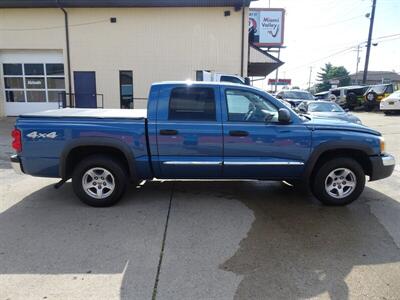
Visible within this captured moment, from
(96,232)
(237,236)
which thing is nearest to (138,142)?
(96,232)

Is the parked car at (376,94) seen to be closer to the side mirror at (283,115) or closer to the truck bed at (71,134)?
the side mirror at (283,115)

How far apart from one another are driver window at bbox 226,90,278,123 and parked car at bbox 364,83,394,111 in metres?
24.0

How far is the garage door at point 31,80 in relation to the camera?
16562mm

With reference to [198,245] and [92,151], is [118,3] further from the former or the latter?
[198,245]

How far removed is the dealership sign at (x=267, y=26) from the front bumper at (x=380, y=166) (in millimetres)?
23660

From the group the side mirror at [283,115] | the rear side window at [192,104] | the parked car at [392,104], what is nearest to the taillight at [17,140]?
the rear side window at [192,104]

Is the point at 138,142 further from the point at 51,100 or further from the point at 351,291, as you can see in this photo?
the point at 51,100

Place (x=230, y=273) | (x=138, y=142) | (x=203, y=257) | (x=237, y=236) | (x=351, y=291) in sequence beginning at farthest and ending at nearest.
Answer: (x=138, y=142)
(x=237, y=236)
(x=203, y=257)
(x=230, y=273)
(x=351, y=291)

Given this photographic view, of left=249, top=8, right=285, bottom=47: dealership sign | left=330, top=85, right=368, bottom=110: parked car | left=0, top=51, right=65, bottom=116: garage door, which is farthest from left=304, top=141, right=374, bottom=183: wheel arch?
left=330, top=85, right=368, bottom=110: parked car

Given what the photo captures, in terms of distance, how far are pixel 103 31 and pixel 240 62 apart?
6.67 m

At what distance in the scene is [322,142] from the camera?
4809mm

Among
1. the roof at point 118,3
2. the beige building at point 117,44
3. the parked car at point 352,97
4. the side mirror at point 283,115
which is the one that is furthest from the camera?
the parked car at point 352,97

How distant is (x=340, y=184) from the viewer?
502 cm

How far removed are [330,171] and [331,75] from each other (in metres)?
97.6
